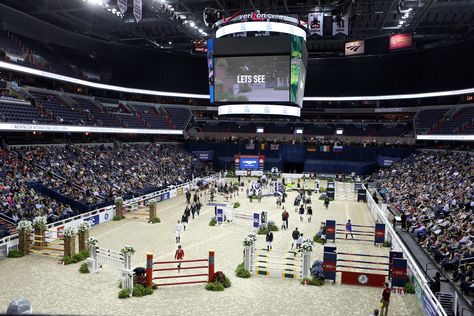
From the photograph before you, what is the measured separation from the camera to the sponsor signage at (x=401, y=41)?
44.6 meters

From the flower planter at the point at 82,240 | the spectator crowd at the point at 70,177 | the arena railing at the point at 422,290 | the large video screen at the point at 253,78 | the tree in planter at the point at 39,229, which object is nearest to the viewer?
the arena railing at the point at 422,290

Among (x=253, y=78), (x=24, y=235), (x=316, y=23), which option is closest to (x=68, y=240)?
(x=24, y=235)

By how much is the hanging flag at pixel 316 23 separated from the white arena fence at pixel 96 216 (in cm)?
2143

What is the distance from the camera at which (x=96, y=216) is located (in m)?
28.1

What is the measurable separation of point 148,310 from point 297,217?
772 inches

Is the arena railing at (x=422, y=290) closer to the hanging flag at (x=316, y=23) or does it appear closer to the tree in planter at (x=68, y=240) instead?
the tree in planter at (x=68, y=240)

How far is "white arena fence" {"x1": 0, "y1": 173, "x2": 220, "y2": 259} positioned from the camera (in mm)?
20605

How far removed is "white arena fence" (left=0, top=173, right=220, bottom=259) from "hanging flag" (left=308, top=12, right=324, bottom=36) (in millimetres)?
21431

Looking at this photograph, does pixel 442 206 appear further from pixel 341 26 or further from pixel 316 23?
pixel 316 23

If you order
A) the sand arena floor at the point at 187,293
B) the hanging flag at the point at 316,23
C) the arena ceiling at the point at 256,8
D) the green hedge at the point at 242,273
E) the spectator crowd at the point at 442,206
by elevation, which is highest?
→ the arena ceiling at the point at 256,8

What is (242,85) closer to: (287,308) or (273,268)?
(273,268)

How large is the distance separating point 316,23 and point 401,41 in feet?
55.9

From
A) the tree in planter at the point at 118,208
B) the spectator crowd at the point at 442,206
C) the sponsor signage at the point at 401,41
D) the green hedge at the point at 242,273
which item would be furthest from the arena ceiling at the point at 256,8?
the green hedge at the point at 242,273

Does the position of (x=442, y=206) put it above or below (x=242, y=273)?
above
